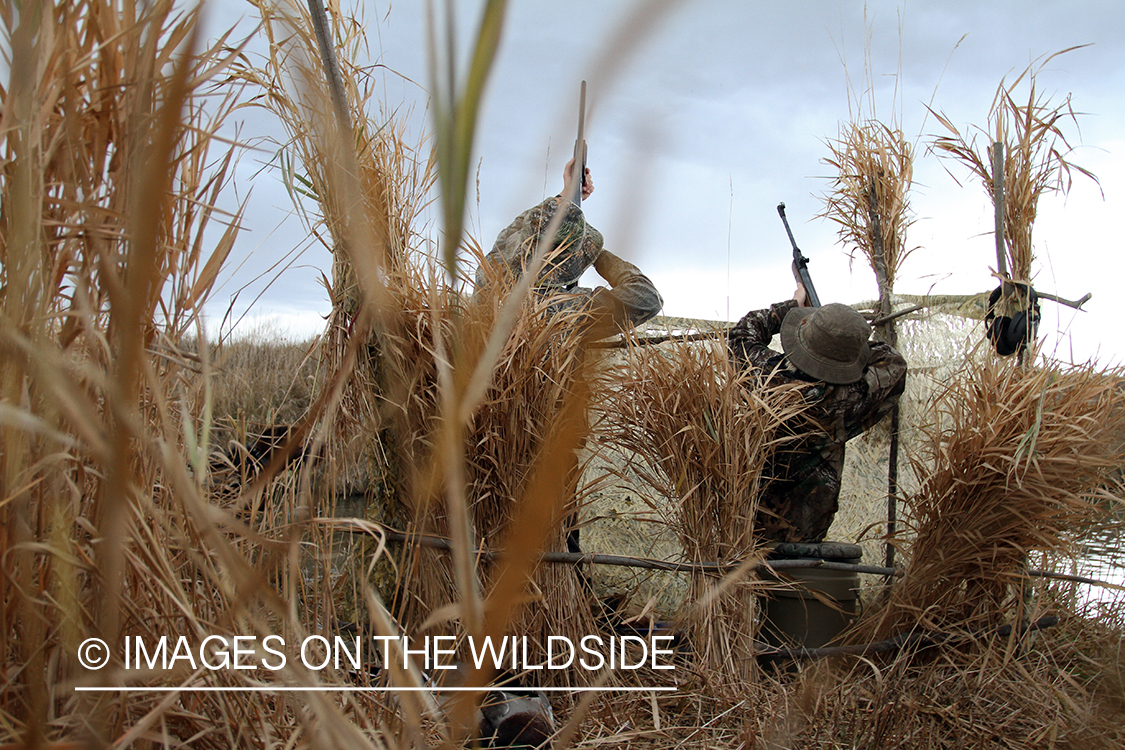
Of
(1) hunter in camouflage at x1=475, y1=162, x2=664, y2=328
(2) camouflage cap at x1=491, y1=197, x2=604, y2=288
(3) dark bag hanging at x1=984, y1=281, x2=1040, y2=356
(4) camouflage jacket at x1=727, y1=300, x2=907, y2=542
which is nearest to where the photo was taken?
(1) hunter in camouflage at x1=475, y1=162, x2=664, y2=328

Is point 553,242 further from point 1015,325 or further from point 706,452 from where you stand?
point 1015,325

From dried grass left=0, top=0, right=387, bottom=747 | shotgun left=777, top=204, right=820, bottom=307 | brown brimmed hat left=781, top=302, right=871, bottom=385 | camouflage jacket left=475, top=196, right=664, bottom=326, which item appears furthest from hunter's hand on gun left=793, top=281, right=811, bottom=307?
dried grass left=0, top=0, right=387, bottom=747

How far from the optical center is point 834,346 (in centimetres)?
241

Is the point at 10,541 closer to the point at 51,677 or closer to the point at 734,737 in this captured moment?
the point at 51,677

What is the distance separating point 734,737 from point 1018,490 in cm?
112

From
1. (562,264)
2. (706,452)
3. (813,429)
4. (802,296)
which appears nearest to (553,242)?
(562,264)

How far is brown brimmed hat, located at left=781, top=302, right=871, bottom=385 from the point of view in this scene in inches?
94.7

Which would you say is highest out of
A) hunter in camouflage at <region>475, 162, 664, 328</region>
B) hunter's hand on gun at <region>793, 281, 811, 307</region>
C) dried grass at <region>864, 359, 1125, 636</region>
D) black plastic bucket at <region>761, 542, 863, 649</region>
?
hunter's hand on gun at <region>793, 281, 811, 307</region>

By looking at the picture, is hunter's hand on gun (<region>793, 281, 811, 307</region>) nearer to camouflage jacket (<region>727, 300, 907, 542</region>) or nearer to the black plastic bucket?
camouflage jacket (<region>727, 300, 907, 542</region>)

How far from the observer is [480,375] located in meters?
0.24

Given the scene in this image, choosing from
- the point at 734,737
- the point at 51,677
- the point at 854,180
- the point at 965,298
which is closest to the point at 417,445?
the point at 734,737

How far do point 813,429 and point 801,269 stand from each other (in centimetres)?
91

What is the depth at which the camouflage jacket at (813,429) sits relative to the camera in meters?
2.56

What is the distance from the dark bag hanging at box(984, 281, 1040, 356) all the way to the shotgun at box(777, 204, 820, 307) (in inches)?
35.2
